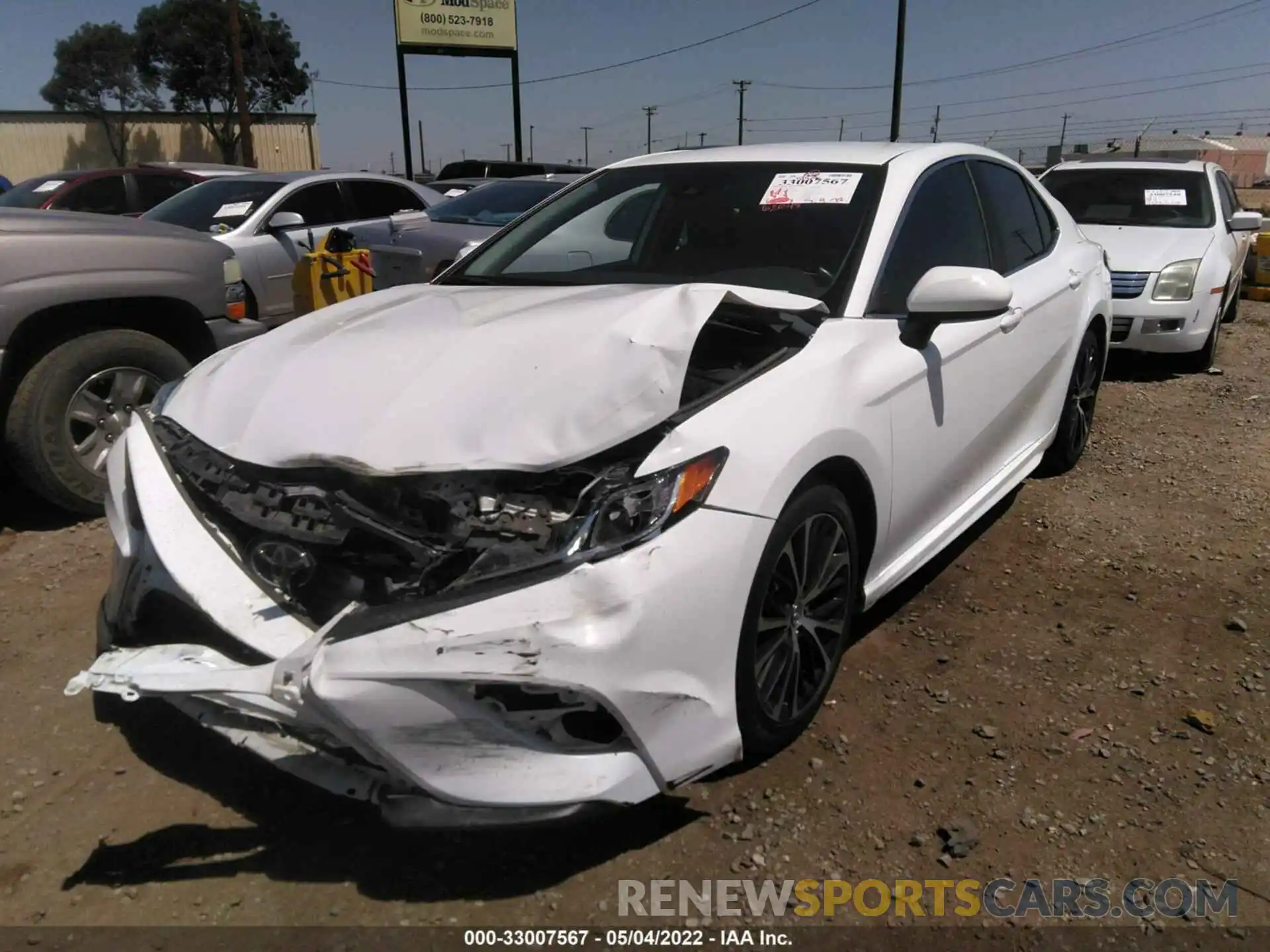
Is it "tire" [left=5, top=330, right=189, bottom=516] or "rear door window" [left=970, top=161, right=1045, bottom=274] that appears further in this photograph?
"tire" [left=5, top=330, right=189, bottom=516]

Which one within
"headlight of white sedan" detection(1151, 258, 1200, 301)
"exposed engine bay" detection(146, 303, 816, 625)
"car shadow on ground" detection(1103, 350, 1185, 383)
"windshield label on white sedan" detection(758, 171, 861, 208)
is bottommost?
"car shadow on ground" detection(1103, 350, 1185, 383)

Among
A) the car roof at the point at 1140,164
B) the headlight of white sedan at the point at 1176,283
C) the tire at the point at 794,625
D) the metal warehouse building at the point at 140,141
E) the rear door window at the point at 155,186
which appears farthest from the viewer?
the metal warehouse building at the point at 140,141

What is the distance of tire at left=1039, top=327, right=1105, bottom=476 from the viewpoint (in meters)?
4.62

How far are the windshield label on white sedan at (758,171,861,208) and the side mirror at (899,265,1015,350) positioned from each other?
1.69ft

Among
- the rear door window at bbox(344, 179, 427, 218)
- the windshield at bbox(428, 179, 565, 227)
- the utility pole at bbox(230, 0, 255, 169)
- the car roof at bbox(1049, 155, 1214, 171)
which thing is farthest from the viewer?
the utility pole at bbox(230, 0, 255, 169)

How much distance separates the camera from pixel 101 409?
415 cm

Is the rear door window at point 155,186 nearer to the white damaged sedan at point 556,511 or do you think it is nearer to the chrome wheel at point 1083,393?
the white damaged sedan at point 556,511

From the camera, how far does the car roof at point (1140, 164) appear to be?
8375mm

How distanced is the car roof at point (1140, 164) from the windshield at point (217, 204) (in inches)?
279

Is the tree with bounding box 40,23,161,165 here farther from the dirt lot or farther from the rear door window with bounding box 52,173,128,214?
the dirt lot

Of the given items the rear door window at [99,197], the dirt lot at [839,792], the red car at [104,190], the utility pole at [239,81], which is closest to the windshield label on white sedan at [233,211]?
the red car at [104,190]

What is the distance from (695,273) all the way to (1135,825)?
6.75 ft

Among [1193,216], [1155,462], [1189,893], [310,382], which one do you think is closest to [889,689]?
[1189,893]
